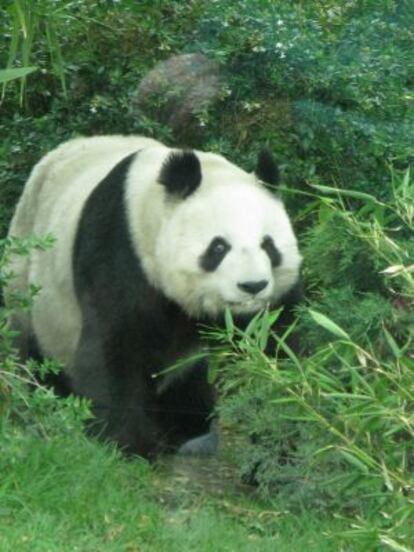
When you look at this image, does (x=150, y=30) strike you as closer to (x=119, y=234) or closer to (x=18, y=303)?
(x=119, y=234)

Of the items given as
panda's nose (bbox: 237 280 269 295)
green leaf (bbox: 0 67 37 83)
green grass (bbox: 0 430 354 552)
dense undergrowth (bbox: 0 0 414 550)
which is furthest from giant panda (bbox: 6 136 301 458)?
green leaf (bbox: 0 67 37 83)

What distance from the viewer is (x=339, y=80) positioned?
272 inches

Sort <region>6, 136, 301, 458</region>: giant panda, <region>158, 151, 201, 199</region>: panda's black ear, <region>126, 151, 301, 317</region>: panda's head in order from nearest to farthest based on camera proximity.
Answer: <region>126, 151, 301, 317</region>: panda's head < <region>6, 136, 301, 458</region>: giant panda < <region>158, 151, 201, 199</region>: panda's black ear

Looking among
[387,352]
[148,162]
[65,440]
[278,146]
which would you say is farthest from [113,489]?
[278,146]

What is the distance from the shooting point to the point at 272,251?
229 inches

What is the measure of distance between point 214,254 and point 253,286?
261 mm

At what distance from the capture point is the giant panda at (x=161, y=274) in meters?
5.74

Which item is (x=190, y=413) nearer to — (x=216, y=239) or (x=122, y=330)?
(x=122, y=330)

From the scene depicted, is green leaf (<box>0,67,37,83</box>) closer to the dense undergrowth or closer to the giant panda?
the dense undergrowth

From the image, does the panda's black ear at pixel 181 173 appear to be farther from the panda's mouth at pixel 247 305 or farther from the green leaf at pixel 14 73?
the green leaf at pixel 14 73

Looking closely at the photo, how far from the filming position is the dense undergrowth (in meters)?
5.19

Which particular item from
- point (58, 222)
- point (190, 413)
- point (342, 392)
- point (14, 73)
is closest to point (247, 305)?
point (190, 413)

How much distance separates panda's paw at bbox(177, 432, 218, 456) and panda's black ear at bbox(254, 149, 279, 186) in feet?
3.90

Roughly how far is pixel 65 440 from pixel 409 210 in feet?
5.17
